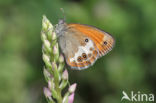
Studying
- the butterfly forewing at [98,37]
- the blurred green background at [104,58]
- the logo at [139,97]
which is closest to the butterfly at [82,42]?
the butterfly forewing at [98,37]

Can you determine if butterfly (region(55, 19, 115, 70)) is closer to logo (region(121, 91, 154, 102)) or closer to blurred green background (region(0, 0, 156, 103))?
blurred green background (region(0, 0, 156, 103))

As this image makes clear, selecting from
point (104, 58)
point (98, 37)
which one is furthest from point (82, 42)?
point (104, 58)

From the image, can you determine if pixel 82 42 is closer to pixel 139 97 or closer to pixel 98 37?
pixel 98 37

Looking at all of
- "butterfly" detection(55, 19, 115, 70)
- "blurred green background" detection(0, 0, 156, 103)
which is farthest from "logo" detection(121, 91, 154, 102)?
"butterfly" detection(55, 19, 115, 70)

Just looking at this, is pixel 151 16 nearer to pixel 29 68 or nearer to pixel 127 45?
pixel 127 45

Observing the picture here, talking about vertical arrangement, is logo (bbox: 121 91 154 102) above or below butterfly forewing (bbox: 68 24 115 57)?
below

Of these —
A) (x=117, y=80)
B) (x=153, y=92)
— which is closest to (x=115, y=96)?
(x=117, y=80)

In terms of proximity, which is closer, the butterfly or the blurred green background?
the butterfly
